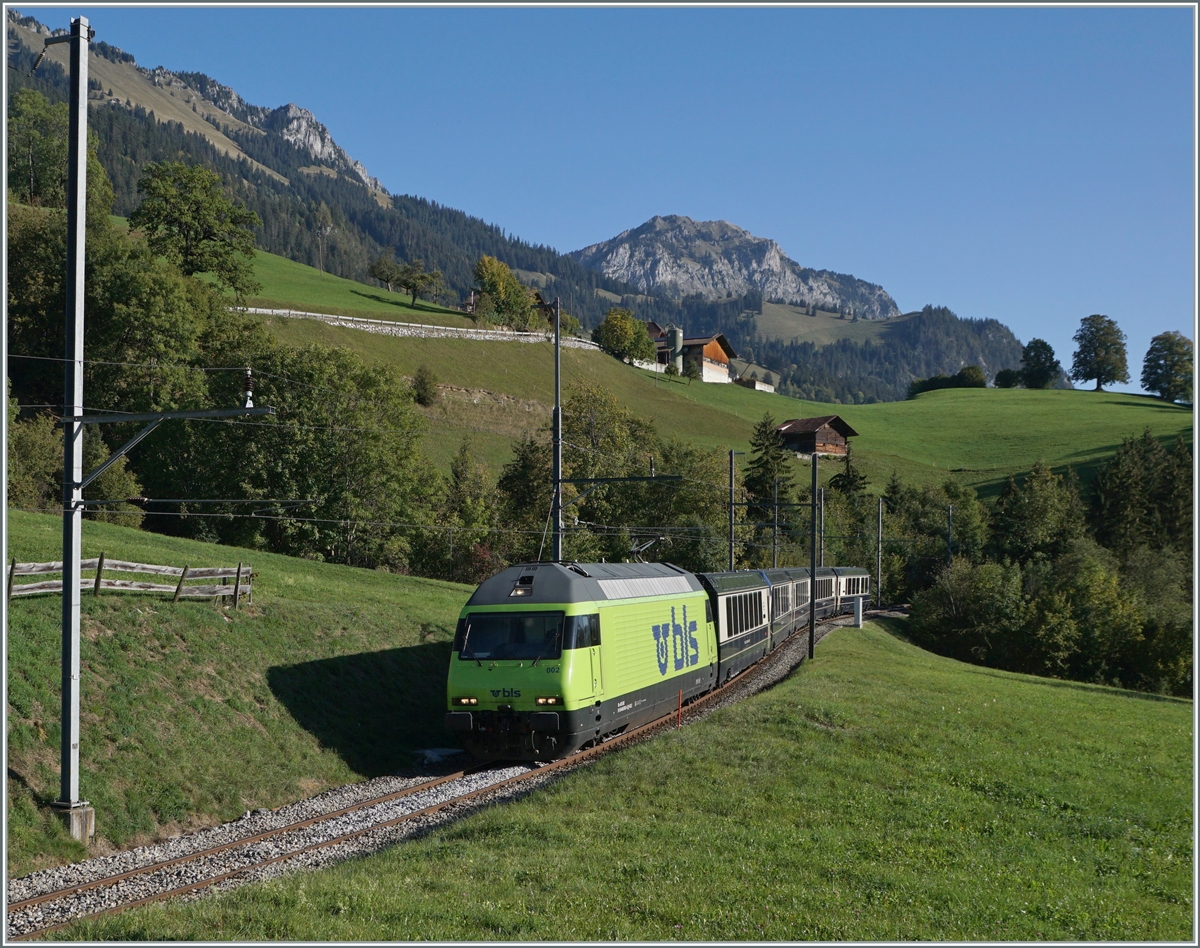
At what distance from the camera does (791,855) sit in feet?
41.7

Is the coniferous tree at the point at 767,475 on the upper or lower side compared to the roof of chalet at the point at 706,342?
lower

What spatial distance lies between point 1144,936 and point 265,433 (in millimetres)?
48742

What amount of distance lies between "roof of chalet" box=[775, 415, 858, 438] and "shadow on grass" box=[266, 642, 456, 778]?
100 metres

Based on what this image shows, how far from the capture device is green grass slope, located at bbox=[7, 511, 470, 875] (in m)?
16.4

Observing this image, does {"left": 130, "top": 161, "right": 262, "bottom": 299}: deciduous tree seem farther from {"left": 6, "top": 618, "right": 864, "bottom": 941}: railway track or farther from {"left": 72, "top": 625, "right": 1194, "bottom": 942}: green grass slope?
{"left": 72, "top": 625, "right": 1194, "bottom": 942}: green grass slope

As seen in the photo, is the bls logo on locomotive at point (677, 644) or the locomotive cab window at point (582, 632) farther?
the bls logo on locomotive at point (677, 644)

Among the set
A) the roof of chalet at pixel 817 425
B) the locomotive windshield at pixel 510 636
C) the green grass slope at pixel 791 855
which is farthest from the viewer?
the roof of chalet at pixel 817 425

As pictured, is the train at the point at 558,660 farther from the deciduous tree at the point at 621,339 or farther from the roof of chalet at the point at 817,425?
the deciduous tree at the point at 621,339

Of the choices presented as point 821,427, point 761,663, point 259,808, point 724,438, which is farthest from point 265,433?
point 821,427

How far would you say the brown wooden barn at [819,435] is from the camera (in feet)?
403

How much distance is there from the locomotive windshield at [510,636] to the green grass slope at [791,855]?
10.0 feet

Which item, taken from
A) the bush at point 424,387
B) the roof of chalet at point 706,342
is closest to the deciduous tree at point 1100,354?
the roof of chalet at point 706,342

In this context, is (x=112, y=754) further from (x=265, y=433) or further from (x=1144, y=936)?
(x=265, y=433)

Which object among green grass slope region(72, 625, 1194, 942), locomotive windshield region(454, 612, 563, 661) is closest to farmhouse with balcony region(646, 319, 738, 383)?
locomotive windshield region(454, 612, 563, 661)
